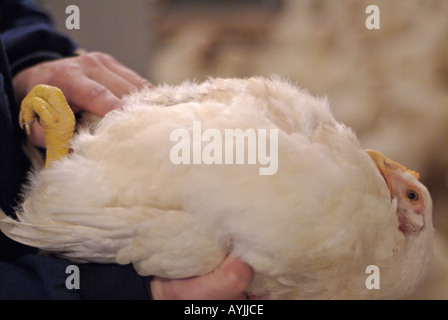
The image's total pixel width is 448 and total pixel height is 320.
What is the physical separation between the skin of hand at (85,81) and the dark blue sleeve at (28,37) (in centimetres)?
4

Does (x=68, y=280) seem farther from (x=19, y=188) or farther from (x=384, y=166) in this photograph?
(x=384, y=166)

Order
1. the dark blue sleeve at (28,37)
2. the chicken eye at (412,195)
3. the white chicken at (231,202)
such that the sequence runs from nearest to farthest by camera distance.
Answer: the white chicken at (231,202) < the chicken eye at (412,195) < the dark blue sleeve at (28,37)

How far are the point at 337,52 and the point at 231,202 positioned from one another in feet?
1.40

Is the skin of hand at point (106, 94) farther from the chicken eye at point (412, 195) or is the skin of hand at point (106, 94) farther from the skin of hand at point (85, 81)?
the chicken eye at point (412, 195)

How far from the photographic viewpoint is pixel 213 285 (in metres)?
0.68

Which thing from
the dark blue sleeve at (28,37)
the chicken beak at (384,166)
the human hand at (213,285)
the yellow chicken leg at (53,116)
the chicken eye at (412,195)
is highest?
the dark blue sleeve at (28,37)

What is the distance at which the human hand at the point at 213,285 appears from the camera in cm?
66

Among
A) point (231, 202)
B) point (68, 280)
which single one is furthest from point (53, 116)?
point (231, 202)

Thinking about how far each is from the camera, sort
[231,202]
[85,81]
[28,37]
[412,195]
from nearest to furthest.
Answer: [231,202], [412,195], [85,81], [28,37]

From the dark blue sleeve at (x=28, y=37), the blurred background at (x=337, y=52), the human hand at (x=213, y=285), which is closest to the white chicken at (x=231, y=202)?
the human hand at (x=213, y=285)

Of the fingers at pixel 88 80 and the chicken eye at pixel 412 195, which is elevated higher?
the fingers at pixel 88 80

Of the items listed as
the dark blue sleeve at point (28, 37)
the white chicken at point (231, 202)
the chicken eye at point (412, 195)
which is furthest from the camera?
the dark blue sleeve at point (28, 37)

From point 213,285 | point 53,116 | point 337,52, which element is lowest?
point 213,285
